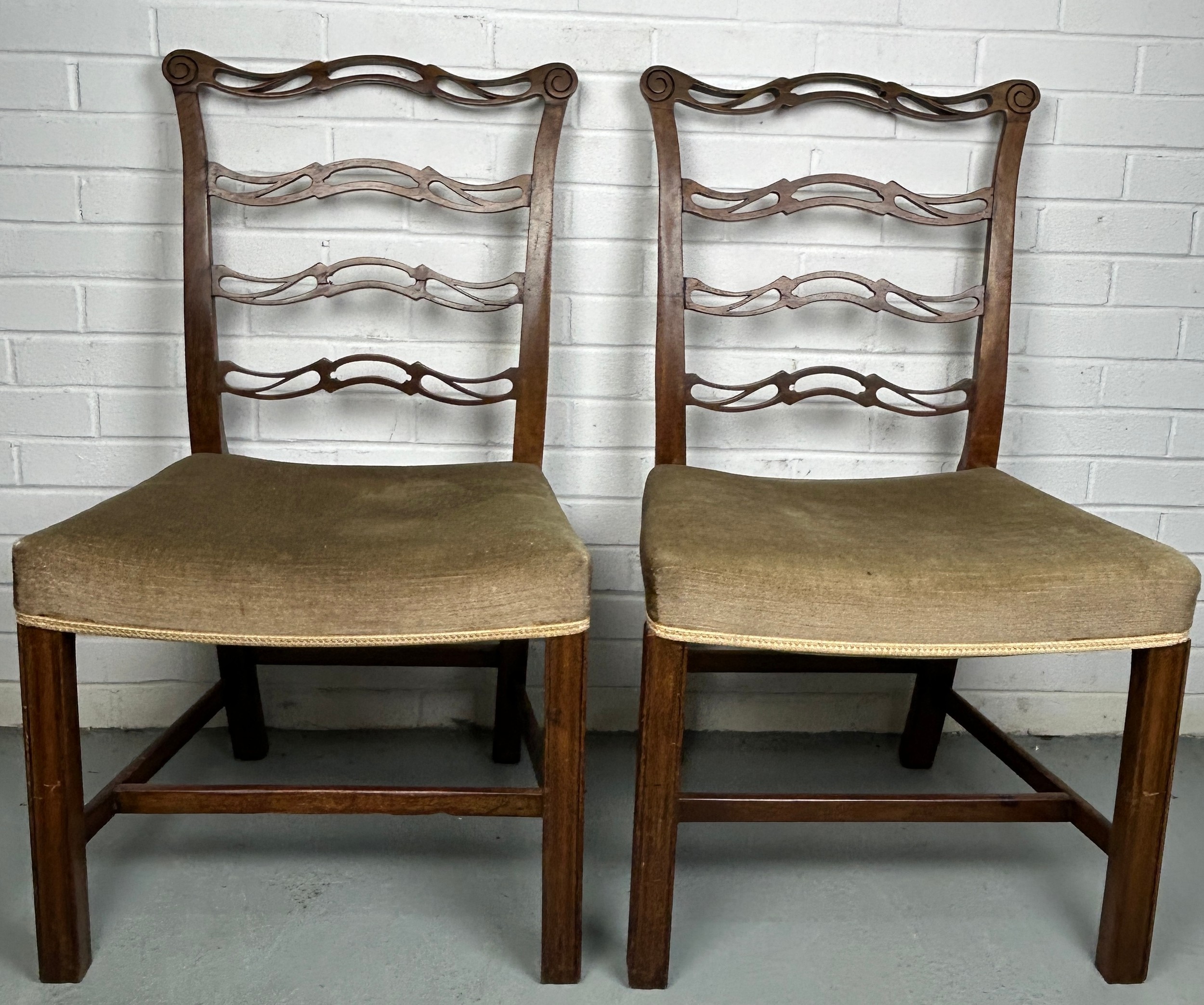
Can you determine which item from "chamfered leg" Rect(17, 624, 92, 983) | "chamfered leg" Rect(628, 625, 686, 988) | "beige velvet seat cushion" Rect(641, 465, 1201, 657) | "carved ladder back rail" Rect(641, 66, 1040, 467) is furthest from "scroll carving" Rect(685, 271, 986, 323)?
"chamfered leg" Rect(17, 624, 92, 983)

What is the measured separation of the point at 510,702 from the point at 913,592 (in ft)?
2.44

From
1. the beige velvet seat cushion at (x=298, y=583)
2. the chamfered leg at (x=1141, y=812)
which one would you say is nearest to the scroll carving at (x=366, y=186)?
the beige velvet seat cushion at (x=298, y=583)

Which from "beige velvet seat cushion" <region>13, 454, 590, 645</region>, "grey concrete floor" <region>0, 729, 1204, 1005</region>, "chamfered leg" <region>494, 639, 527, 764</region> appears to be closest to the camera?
"beige velvet seat cushion" <region>13, 454, 590, 645</region>

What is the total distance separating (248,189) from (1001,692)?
55.8 inches

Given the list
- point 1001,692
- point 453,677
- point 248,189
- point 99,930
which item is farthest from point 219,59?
Answer: point 1001,692

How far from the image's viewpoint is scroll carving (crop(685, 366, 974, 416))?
168 centimetres

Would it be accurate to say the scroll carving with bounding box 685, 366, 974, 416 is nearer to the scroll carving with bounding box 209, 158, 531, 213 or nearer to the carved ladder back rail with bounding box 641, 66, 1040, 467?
the carved ladder back rail with bounding box 641, 66, 1040, 467

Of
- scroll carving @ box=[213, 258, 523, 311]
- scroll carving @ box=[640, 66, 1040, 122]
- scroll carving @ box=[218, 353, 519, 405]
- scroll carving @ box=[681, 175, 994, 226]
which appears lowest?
scroll carving @ box=[218, 353, 519, 405]

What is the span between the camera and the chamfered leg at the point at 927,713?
Answer: 1789 millimetres

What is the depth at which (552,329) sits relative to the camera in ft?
5.93

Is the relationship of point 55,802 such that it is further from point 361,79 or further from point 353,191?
point 361,79

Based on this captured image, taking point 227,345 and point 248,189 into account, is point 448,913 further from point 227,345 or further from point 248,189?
point 248,189

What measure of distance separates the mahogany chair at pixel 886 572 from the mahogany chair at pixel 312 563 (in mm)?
101

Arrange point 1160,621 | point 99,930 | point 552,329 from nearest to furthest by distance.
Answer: point 1160,621 → point 99,930 → point 552,329
